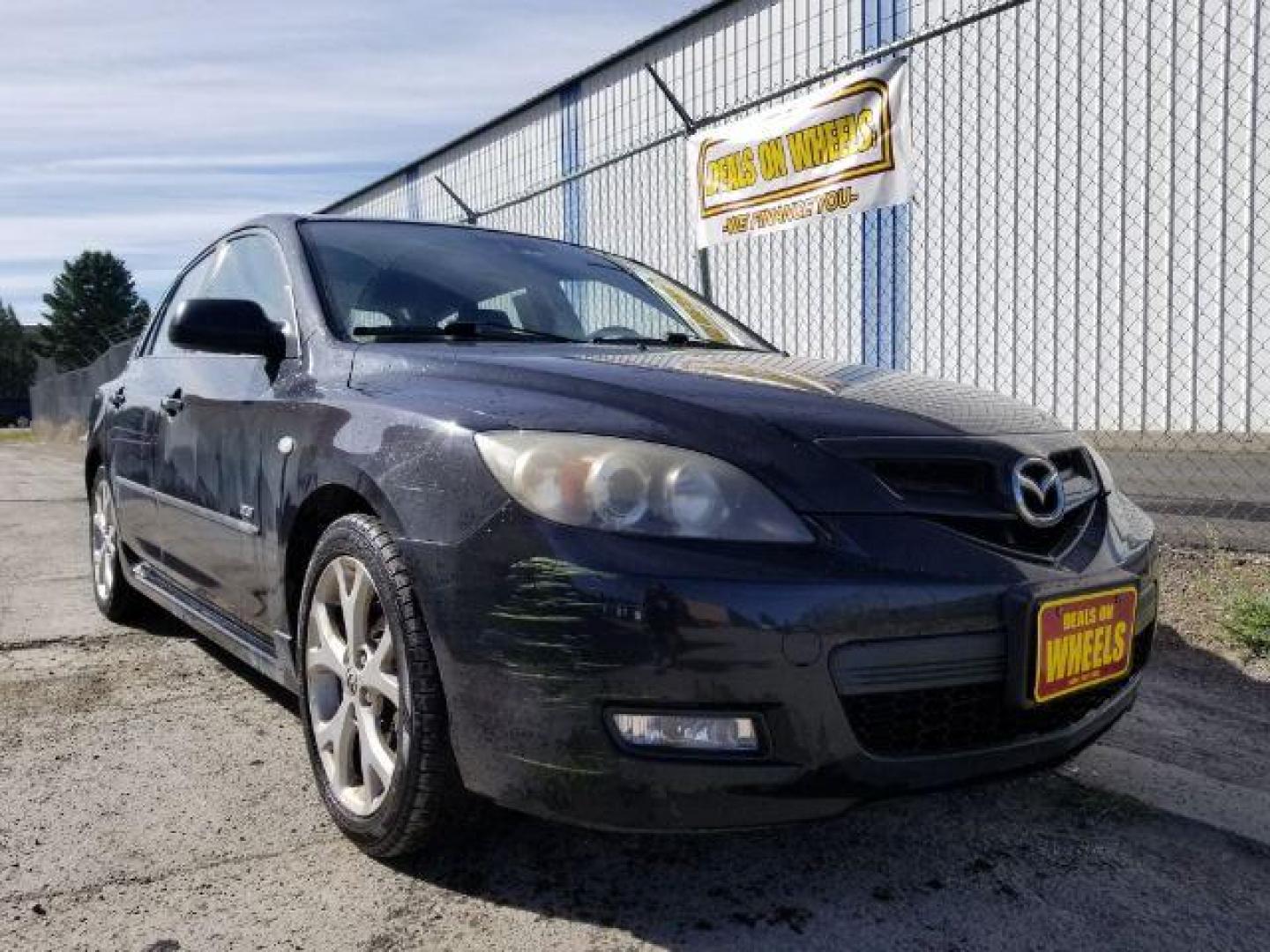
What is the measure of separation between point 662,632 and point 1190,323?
529 cm

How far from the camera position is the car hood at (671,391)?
1.96m

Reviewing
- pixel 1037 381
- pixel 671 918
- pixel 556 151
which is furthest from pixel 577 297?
pixel 556 151

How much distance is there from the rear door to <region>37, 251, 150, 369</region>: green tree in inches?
3917

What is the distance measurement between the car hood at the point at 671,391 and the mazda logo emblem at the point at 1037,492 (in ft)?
0.35

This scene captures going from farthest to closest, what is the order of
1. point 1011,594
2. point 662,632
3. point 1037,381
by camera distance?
point 1037,381 → point 1011,594 → point 662,632

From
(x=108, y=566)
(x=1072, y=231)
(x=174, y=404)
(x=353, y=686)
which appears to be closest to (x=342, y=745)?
(x=353, y=686)

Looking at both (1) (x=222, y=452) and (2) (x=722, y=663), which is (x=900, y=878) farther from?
(1) (x=222, y=452)

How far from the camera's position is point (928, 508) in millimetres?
1886

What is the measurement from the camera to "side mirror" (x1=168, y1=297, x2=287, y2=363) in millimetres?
2637

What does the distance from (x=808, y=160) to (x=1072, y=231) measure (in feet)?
6.59

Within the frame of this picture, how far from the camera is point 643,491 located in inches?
71.0

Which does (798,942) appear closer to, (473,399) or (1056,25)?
(473,399)

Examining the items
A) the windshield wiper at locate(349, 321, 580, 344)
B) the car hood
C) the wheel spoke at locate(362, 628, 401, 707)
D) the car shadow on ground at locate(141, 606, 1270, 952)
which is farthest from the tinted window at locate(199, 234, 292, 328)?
the car shadow on ground at locate(141, 606, 1270, 952)

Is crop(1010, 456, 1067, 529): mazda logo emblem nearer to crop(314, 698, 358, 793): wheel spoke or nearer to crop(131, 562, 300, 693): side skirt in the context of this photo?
crop(314, 698, 358, 793): wheel spoke
